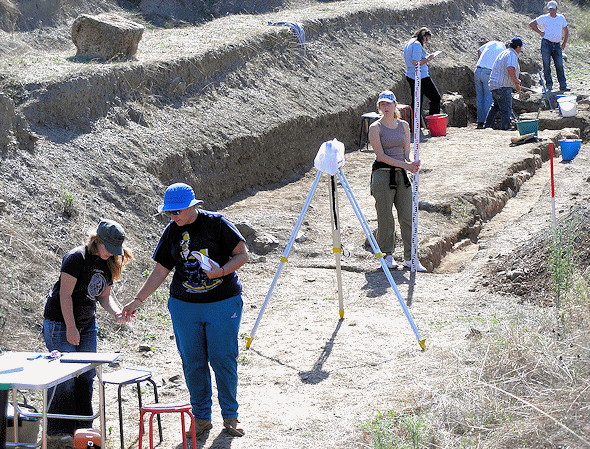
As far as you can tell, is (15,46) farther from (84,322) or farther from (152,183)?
(84,322)

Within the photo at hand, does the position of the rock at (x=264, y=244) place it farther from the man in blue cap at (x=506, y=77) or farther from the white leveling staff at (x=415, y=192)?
the man in blue cap at (x=506, y=77)

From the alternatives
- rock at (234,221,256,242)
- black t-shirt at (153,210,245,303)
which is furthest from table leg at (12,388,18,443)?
rock at (234,221,256,242)

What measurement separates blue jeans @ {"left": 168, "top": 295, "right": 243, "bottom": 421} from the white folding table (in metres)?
0.70

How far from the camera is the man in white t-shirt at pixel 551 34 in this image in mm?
18391

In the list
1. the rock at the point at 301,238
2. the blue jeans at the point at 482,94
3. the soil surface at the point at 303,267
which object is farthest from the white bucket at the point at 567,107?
the rock at the point at 301,238

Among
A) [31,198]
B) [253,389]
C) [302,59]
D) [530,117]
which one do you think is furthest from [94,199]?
[530,117]

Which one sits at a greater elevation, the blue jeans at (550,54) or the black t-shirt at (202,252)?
the blue jeans at (550,54)

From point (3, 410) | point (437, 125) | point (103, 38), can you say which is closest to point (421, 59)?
point (437, 125)

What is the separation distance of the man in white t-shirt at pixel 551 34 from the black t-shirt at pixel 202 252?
15.0 meters

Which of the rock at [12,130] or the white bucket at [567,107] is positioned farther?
the white bucket at [567,107]

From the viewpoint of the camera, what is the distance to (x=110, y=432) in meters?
5.63

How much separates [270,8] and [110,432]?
698 inches

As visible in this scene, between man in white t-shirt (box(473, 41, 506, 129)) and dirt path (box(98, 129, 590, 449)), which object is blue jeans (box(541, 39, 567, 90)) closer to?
man in white t-shirt (box(473, 41, 506, 129))

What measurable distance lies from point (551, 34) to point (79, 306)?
15.8 metres
